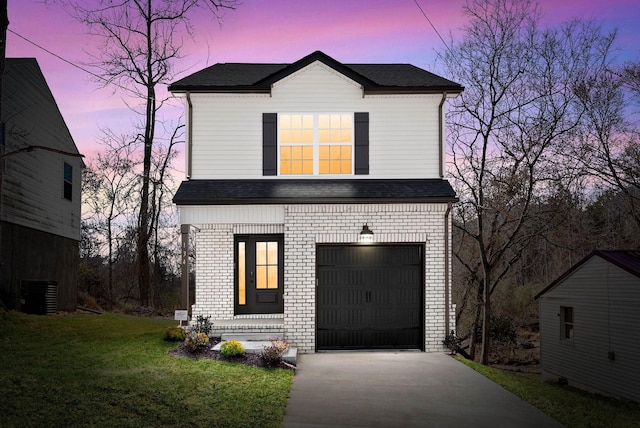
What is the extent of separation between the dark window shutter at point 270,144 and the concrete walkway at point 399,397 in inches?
181

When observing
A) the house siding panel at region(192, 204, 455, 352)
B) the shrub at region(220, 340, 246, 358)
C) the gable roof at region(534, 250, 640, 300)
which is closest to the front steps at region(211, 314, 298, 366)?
the house siding panel at region(192, 204, 455, 352)

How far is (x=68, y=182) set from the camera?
23859 millimetres

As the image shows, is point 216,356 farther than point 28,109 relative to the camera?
No

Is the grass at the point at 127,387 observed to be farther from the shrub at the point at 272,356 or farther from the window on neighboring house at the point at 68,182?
the window on neighboring house at the point at 68,182

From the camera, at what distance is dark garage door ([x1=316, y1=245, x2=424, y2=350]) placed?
1376 centimetres

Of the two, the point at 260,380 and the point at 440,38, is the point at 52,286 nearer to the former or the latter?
the point at 260,380

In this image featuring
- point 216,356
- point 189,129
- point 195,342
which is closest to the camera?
point 216,356

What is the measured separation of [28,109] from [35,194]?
2.87 m

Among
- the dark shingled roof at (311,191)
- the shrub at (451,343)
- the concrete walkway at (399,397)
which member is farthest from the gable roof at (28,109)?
the shrub at (451,343)

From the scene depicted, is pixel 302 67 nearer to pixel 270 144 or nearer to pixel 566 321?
pixel 270 144

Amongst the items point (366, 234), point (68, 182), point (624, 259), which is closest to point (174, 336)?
point (366, 234)

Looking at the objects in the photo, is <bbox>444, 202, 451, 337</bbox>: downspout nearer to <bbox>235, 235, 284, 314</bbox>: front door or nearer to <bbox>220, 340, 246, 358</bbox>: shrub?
<bbox>235, 235, 284, 314</bbox>: front door

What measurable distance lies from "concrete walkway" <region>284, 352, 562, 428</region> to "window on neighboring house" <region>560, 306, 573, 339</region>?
8.97 metres

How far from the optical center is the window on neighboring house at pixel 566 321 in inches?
782
